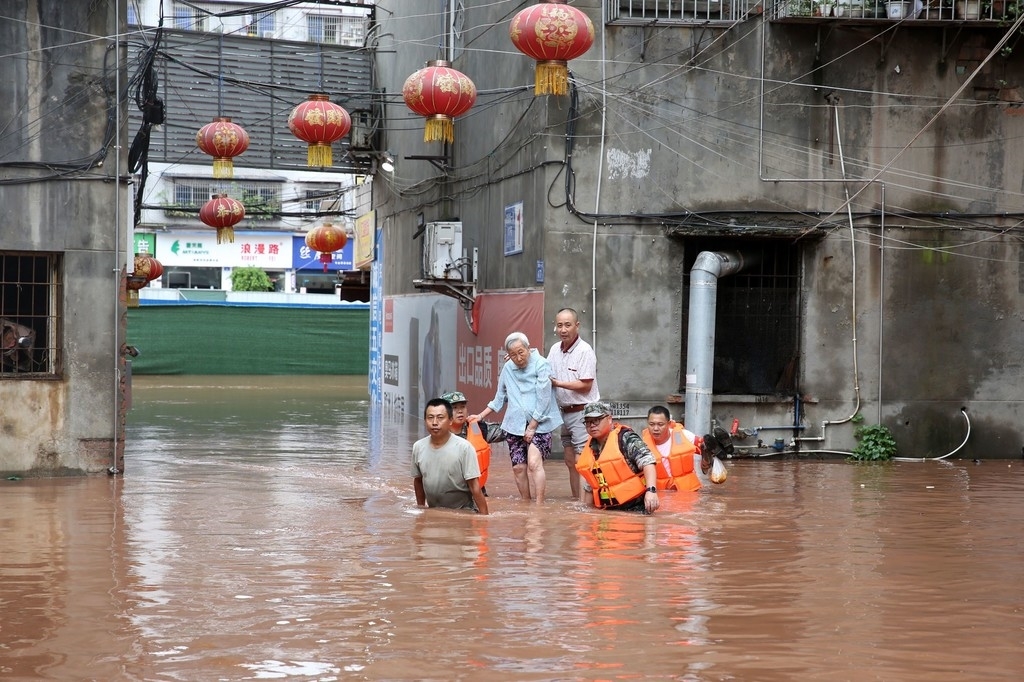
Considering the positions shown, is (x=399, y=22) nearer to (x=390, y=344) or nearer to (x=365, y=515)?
(x=390, y=344)

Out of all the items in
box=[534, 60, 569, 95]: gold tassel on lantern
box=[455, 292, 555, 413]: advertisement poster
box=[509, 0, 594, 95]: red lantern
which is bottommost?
box=[455, 292, 555, 413]: advertisement poster

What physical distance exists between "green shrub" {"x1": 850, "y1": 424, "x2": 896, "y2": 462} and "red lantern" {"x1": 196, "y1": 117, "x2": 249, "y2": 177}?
1007 cm

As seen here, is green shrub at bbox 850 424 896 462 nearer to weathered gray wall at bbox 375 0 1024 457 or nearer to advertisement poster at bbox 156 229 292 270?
weathered gray wall at bbox 375 0 1024 457

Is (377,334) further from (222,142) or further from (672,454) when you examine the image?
(672,454)

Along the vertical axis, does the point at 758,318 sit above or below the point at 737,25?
below

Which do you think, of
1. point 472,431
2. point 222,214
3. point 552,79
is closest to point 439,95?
point 552,79

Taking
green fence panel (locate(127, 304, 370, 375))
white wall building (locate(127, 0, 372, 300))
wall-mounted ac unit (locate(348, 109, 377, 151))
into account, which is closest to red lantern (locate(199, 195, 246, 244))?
wall-mounted ac unit (locate(348, 109, 377, 151))

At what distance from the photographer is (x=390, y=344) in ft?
94.2

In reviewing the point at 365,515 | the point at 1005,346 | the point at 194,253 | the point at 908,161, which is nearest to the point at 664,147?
the point at 908,161

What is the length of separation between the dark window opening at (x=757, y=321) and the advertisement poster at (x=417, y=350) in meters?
5.94

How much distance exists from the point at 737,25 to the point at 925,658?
1200 centimetres

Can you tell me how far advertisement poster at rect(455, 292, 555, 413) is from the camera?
17.4 meters

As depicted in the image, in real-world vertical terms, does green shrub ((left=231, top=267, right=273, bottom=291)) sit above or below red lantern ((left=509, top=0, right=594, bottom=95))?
below

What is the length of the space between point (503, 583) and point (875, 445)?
33.6ft
